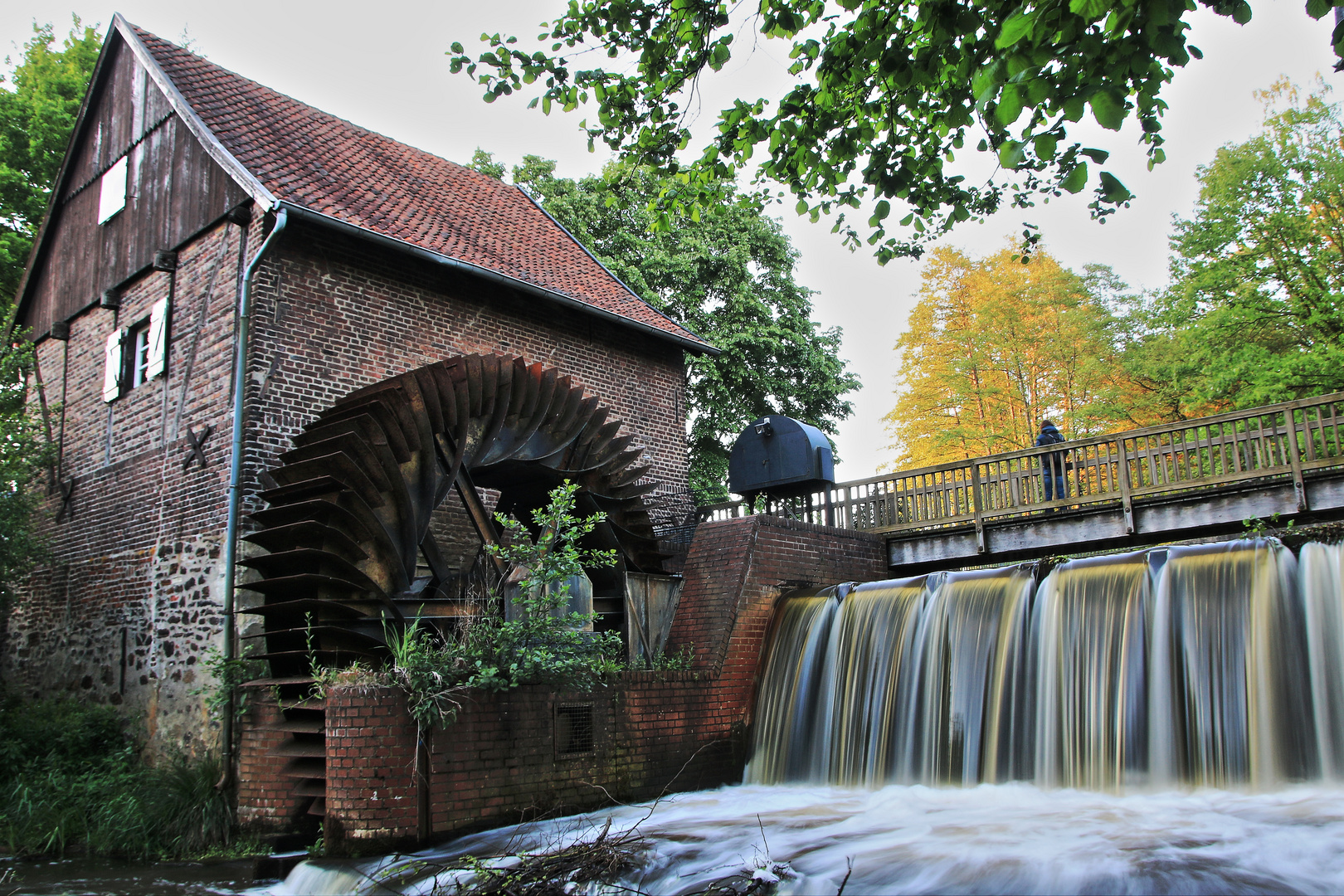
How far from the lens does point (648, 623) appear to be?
9.66 meters

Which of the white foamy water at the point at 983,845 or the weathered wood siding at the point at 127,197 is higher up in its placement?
the weathered wood siding at the point at 127,197

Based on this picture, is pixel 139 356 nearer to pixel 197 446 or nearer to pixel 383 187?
pixel 197 446

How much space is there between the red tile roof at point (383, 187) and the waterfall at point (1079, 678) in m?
5.66

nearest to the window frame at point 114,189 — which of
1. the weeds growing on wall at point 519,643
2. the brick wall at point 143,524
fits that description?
the brick wall at point 143,524

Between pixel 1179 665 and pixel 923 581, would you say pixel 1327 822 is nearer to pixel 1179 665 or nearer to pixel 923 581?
pixel 1179 665

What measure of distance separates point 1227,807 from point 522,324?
27.9ft

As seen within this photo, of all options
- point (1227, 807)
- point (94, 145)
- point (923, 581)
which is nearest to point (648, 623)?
point (923, 581)

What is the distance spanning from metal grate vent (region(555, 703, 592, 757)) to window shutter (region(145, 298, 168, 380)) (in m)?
5.79

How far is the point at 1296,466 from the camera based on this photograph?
9273 mm

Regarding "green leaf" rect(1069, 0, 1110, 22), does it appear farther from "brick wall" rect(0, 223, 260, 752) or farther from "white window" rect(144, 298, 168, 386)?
"white window" rect(144, 298, 168, 386)

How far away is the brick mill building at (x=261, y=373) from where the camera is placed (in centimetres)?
825

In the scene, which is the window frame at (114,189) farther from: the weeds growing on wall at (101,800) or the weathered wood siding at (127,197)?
the weeds growing on wall at (101,800)

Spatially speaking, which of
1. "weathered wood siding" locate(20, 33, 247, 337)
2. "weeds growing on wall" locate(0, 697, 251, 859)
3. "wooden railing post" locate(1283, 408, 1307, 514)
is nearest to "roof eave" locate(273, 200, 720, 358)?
"weathered wood siding" locate(20, 33, 247, 337)

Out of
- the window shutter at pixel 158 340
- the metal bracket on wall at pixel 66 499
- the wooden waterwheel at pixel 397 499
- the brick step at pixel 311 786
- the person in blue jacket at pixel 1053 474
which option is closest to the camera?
the brick step at pixel 311 786
